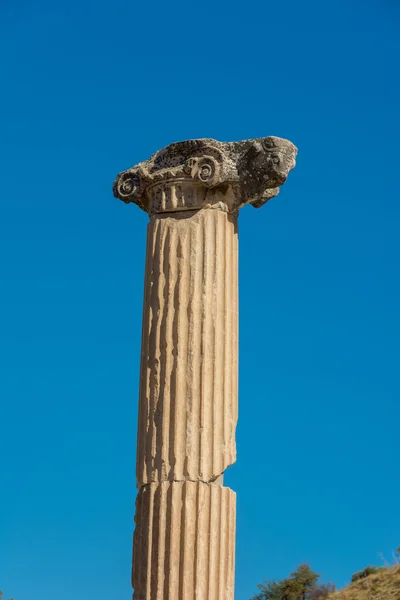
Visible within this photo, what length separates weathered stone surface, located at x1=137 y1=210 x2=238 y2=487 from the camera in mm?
13664

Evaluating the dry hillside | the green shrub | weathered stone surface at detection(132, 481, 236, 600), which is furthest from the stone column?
the green shrub

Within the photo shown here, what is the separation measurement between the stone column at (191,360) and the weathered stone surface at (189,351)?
0.01 m

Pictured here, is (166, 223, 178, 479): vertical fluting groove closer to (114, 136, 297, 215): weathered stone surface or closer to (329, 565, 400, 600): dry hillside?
(114, 136, 297, 215): weathered stone surface

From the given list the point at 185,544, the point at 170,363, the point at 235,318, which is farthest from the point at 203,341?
the point at 185,544

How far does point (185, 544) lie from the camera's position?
1321cm

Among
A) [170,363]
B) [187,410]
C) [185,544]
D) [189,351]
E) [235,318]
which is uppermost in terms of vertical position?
[235,318]

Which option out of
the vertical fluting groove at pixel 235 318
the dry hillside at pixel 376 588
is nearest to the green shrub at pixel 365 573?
the dry hillside at pixel 376 588

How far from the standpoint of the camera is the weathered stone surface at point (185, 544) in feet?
43.1

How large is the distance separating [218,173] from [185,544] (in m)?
4.76

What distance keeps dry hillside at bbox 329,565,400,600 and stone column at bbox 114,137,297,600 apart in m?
15.5

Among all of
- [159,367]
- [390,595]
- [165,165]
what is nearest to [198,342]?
[159,367]

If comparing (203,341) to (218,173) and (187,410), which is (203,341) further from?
(218,173)

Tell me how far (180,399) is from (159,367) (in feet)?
1.78

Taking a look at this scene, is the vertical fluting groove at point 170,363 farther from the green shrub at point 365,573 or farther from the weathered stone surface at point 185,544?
the green shrub at point 365,573
